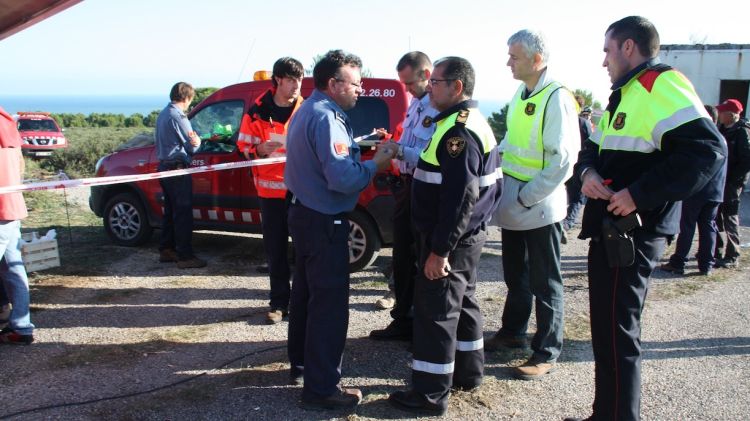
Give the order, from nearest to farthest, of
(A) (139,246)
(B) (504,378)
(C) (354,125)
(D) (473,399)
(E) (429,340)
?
(E) (429,340) < (D) (473,399) < (B) (504,378) < (C) (354,125) < (A) (139,246)

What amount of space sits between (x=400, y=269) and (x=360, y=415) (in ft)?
4.63

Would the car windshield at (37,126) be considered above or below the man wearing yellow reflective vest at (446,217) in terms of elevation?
above

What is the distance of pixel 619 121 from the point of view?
2877 millimetres

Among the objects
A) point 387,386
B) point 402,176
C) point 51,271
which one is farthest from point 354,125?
point 51,271

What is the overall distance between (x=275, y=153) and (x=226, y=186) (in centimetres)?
200

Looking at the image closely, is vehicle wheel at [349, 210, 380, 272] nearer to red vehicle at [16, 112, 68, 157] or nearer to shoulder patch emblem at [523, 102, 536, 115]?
shoulder patch emblem at [523, 102, 536, 115]

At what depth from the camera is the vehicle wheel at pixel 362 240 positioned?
624 centimetres

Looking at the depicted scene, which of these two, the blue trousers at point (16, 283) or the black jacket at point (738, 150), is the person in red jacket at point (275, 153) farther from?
the black jacket at point (738, 150)

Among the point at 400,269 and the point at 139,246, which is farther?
the point at 139,246

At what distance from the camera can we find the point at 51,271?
6453 millimetres

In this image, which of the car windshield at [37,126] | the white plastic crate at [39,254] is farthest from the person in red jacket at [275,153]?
the car windshield at [37,126]

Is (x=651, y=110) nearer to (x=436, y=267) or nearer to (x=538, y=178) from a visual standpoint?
(x=538, y=178)

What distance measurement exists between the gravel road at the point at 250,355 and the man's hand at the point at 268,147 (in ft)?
4.72

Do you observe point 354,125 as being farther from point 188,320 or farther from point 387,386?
point 387,386
